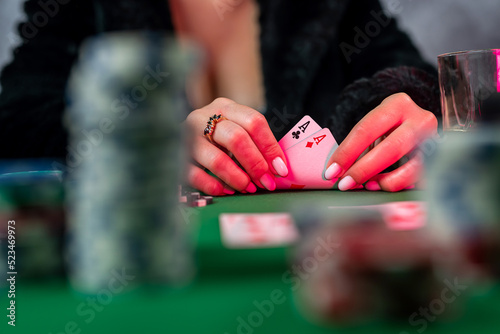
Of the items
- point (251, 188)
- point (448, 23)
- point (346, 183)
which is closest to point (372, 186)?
point (346, 183)

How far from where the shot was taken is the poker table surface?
0.44 m

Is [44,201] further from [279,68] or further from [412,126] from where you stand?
[279,68]

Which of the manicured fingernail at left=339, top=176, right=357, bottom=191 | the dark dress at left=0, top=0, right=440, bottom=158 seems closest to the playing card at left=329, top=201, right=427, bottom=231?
the manicured fingernail at left=339, top=176, right=357, bottom=191

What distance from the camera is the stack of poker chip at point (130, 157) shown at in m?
0.45

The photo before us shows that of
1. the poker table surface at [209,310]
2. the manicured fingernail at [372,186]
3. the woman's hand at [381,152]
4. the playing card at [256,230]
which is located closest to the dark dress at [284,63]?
the woman's hand at [381,152]

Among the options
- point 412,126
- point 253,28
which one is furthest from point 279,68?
point 412,126

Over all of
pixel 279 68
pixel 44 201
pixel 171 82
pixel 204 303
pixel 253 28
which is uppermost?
pixel 253 28

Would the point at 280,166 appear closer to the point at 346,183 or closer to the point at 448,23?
the point at 346,183

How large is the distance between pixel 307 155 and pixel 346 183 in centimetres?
12

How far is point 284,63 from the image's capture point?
2100 millimetres

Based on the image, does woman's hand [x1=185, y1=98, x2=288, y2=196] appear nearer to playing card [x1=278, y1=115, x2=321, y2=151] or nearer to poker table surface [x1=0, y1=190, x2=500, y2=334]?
playing card [x1=278, y1=115, x2=321, y2=151]

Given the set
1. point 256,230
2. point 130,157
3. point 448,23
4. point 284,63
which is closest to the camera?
point 130,157

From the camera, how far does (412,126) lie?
1.20m

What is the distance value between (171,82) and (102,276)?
8.1 inches
